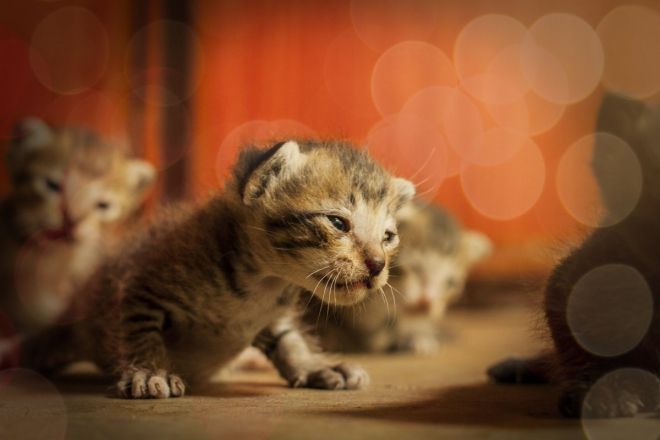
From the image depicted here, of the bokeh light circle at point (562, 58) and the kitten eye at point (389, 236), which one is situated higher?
the bokeh light circle at point (562, 58)

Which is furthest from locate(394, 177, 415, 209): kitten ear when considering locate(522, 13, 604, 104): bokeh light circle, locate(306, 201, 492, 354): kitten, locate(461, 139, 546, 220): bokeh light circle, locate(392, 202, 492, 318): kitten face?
locate(522, 13, 604, 104): bokeh light circle

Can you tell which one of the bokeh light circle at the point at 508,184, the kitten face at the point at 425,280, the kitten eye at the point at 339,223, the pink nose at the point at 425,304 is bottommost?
the kitten eye at the point at 339,223

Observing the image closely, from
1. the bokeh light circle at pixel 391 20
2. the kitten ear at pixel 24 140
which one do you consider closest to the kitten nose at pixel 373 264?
the kitten ear at pixel 24 140

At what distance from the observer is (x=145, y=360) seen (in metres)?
2.17

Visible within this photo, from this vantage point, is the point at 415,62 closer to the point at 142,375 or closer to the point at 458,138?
the point at 458,138

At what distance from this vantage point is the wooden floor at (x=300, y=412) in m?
1.61

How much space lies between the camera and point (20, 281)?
3.63m

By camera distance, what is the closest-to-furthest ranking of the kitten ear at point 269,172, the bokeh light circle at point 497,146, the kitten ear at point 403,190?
the kitten ear at point 269,172, the kitten ear at point 403,190, the bokeh light circle at point 497,146

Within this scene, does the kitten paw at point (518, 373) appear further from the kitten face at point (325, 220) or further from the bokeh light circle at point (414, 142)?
the bokeh light circle at point (414, 142)

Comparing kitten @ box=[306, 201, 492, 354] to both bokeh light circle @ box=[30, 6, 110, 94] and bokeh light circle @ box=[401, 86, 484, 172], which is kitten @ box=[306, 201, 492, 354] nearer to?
bokeh light circle @ box=[401, 86, 484, 172]

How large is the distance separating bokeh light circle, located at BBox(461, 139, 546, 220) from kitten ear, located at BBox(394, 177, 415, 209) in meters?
4.23

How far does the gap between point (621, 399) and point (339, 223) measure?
2.80 ft

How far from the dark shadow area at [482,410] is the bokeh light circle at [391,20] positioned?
4365 millimetres

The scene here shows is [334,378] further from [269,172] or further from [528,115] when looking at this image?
[528,115]
